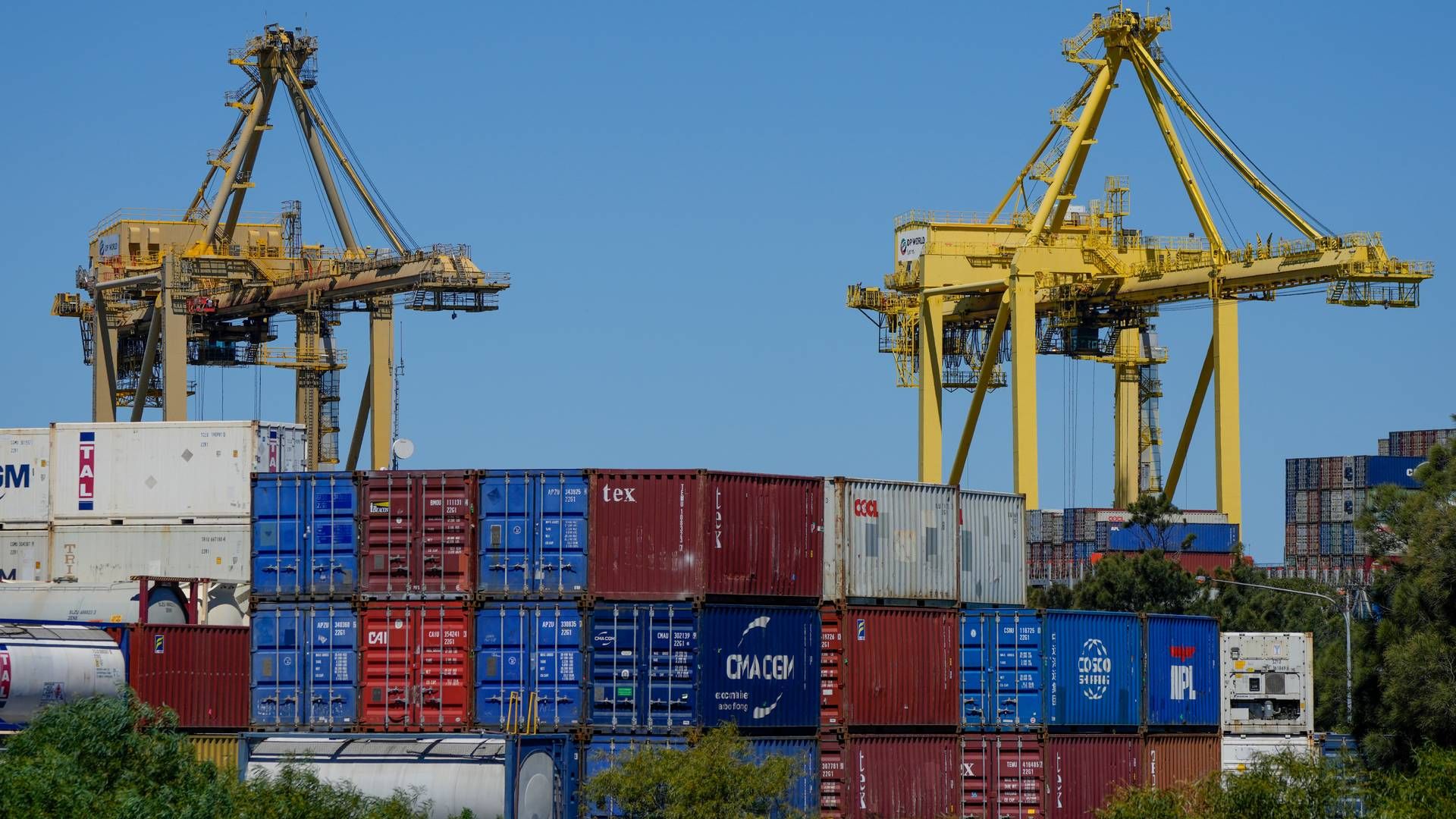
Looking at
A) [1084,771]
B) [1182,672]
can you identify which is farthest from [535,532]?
[1182,672]

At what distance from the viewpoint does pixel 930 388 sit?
80.1 metres

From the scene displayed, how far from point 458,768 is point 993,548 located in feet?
41.8

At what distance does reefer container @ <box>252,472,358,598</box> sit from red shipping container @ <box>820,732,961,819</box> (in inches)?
350

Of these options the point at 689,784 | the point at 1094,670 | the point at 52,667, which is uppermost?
the point at 52,667

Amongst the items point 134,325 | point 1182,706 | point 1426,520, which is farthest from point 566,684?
point 134,325

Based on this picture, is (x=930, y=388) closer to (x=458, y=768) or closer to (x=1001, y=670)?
(x=1001, y=670)

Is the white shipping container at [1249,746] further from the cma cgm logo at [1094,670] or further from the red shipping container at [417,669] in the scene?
the red shipping container at [417,669]

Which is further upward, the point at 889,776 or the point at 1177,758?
the point at 889,776

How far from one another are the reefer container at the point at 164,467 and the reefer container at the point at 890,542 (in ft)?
51.4

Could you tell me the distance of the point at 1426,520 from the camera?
4903cm

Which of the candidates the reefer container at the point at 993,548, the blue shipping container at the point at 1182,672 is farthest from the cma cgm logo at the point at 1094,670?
the reefer container at the point at 993,548

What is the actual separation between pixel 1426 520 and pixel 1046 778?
44.9ft

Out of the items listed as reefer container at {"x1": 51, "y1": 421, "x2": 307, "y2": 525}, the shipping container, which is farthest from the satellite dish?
the shipping container

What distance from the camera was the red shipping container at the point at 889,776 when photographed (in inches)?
1495
